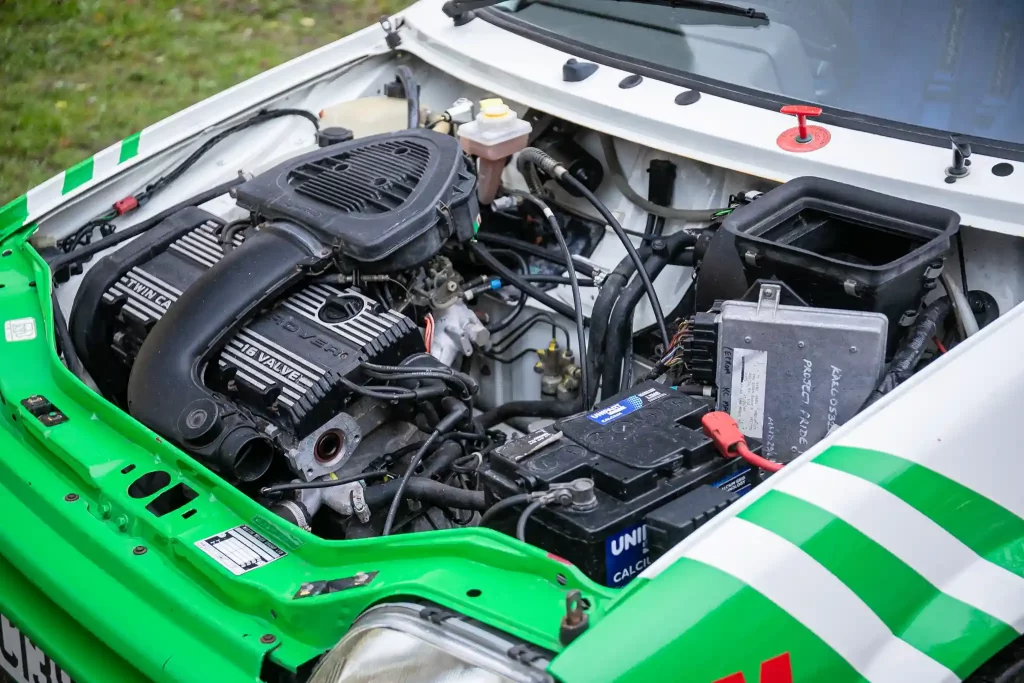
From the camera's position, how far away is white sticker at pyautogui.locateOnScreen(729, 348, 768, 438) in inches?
76.0

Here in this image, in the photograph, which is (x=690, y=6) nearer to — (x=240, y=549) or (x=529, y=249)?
(x=529, y=249)

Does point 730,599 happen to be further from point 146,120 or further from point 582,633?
point 146,120

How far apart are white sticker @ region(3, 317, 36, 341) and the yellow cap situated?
1.13 metres

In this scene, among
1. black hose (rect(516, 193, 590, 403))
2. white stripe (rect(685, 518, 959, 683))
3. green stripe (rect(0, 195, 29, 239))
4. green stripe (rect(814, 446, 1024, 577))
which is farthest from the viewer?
green stripe (rect(0, 195, 29, 239))

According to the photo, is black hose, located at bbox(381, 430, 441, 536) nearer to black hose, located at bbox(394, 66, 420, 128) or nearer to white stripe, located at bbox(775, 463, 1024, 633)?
white stripe, located at bbox(775, 463, 1024, 633)

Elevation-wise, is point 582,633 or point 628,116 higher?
point 628,116

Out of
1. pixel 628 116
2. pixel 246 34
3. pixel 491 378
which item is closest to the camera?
pixel 628 116

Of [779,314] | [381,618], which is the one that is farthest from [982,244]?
[381,618]

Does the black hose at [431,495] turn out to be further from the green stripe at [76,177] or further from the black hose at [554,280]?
the green stripe at [76,177]

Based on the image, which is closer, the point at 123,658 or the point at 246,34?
the point at 123,658

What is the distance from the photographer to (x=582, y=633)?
1.38 meters

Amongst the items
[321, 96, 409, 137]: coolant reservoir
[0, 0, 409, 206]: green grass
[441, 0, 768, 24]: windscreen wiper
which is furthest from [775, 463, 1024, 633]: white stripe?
[0, 0, 409, 206]: green grass

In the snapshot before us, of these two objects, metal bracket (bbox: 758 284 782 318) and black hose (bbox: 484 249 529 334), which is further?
black hose (bbox: 484 249 529 334)

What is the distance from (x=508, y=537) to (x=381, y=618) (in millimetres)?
211
